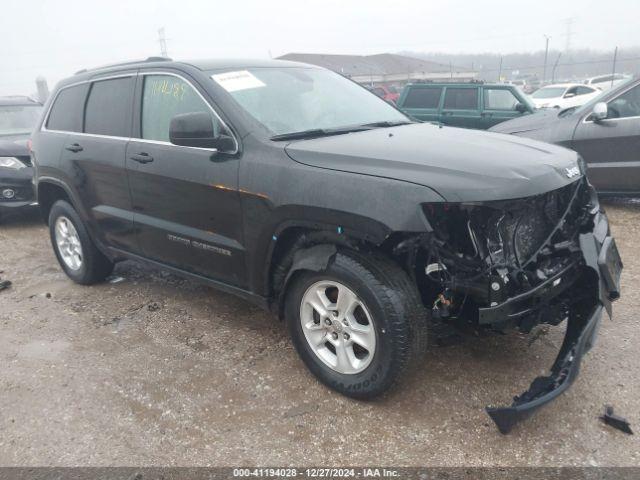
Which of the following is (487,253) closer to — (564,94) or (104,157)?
(104,157)

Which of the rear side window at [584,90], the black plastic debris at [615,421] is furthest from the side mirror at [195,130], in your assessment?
the rear side window at [584,90]

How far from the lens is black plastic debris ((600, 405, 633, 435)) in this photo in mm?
2508

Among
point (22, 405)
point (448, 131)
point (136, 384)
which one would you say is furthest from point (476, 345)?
point (22, 405)

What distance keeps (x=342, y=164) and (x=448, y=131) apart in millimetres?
1068

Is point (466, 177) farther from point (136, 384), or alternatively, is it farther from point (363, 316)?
point (136, 384)

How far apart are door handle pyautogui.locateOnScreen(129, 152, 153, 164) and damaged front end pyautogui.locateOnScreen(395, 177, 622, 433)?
1920 mm

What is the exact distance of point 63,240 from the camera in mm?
4867

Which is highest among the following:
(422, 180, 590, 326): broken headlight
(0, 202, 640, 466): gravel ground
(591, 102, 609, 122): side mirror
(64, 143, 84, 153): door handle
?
(591, 102, 609, 122): side mirror

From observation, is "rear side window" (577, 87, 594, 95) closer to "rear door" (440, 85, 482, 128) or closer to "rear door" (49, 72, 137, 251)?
"rear door" (440, 85, 482, 128)

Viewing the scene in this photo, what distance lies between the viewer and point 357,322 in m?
2.82

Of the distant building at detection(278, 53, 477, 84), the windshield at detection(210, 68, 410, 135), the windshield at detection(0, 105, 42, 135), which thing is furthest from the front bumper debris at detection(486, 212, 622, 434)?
the distant building at detection(278, 53, 477, 84)

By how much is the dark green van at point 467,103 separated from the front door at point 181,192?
7621 millimetres

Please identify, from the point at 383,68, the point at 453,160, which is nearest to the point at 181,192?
the point at 453,160

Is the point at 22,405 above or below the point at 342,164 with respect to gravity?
below
